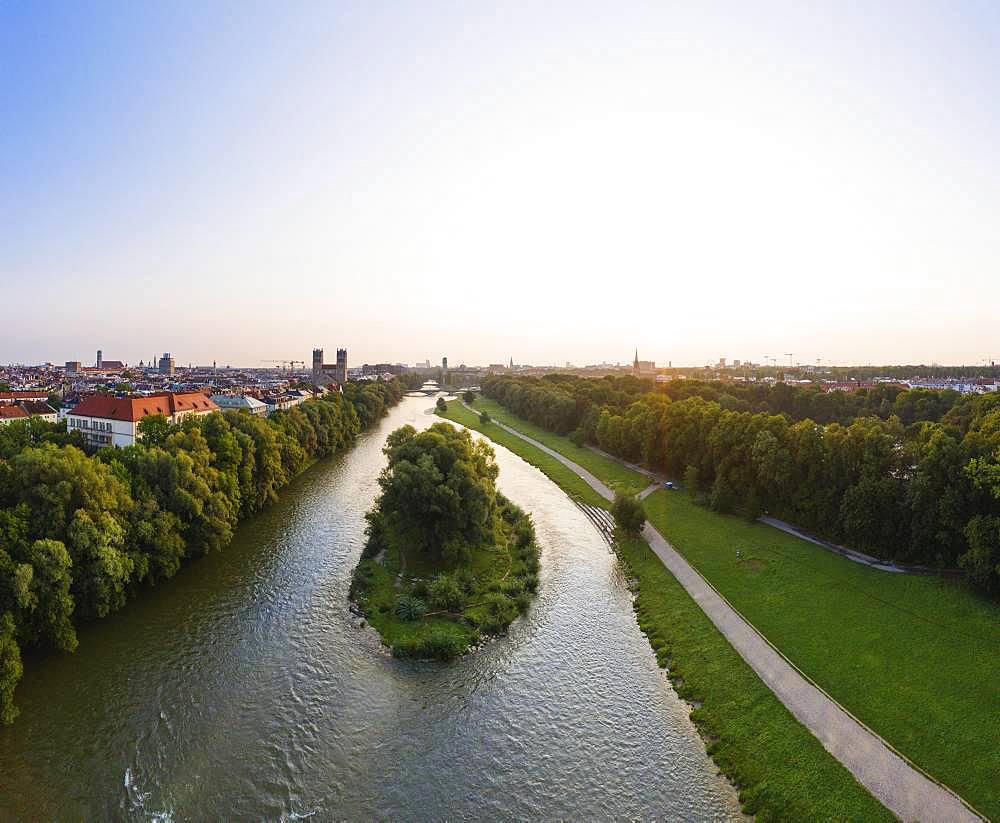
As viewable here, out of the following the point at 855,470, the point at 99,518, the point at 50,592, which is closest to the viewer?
the point at 50,592

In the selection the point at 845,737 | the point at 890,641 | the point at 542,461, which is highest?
the point at 542,461

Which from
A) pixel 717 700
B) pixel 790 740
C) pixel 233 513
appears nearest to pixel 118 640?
pixel 233 513

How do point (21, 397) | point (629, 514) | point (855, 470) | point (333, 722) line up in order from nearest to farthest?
point (333, 722)
point (855, 470)
point (629, 514)
point (21, 397)

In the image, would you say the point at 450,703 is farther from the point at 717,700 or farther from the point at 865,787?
the point at 865,787

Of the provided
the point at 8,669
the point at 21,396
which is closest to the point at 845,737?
the point at 8,669

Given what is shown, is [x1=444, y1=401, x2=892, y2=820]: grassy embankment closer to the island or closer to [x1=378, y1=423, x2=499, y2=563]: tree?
the island

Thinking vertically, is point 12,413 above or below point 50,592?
above

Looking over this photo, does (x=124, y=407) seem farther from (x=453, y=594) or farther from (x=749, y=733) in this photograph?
(x=749, y=733)
